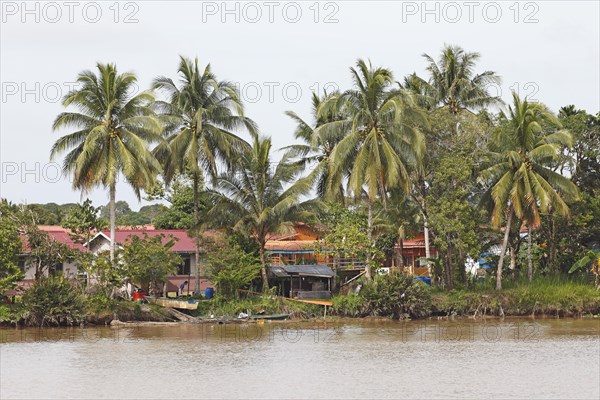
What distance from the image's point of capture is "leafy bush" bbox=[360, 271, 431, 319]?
38062 mm

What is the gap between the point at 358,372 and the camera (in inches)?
954

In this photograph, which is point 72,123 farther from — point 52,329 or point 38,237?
point 52,329

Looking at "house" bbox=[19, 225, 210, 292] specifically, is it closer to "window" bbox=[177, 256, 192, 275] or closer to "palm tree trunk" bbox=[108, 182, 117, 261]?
"window" bbox=[177, 256, 192, 275]

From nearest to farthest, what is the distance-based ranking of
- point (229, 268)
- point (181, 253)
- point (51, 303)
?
point (51, 303)
point (229, 268)
point (181, 253)

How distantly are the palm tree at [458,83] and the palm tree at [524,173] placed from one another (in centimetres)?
608

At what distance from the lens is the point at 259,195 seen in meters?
39.5

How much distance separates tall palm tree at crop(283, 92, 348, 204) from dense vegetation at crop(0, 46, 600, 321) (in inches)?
3.8

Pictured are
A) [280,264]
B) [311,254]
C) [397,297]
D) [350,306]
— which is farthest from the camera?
[311,254]

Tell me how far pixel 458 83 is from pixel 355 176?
11.0 meters

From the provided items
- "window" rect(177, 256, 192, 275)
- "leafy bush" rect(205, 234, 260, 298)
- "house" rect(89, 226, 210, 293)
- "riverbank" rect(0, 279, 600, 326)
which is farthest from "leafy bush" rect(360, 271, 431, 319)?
"window" rect(177, 256, 192, 275)

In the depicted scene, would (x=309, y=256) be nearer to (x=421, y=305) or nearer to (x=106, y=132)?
(x=421, y=305)

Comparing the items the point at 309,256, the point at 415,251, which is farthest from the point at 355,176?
the point at 415,251

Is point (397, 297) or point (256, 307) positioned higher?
point (397, 297)

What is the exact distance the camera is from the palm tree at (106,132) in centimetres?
3684
